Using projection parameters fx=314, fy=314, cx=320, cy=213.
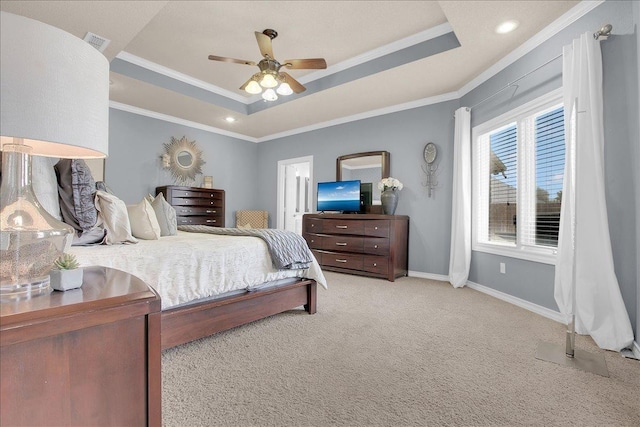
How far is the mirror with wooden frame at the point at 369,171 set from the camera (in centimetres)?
473

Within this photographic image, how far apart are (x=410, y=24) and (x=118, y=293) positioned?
3.43m

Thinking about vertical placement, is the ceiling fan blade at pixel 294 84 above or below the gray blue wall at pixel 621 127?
above

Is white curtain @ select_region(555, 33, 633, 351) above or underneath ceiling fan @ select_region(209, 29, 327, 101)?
underneath

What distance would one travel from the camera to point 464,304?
3102 millimetres

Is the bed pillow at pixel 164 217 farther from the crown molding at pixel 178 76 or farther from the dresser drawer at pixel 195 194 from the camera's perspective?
the dresser drawer at pixel 195 194

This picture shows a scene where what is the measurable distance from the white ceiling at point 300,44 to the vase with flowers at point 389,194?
1.17 m

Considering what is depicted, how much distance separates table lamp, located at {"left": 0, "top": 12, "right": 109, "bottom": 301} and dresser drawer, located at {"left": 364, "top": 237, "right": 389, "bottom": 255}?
Result: 365cm

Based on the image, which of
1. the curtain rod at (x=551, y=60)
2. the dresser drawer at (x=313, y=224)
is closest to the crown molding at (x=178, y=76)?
the dresser drawer at (x=313, y=224)

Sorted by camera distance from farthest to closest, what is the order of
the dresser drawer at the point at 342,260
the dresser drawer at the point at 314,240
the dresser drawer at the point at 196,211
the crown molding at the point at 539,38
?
the dresser drawer at the point at 196,211, the dresser drawer at the point at 314,240, the dresser drawer at the point at 342,260, the crown molding at the point at 539,38

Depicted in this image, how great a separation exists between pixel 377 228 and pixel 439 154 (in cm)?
133

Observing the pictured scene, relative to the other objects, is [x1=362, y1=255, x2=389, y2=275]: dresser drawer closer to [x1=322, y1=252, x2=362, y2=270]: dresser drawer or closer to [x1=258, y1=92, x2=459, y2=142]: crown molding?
[x1=322, y1=252, x2=362, y2=270]: dresser drawer

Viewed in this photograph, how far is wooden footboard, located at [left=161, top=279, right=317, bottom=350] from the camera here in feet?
6.20

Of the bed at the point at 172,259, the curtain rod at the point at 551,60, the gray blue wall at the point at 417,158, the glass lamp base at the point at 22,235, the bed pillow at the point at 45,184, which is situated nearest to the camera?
the glass lamp base at the point at 22,235

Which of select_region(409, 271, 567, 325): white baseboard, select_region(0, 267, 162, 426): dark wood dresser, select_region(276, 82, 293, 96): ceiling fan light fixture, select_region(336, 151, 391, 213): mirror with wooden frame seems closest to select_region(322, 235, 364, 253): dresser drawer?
select_region(336, 151, 391, 213): mirror with wooden frame
